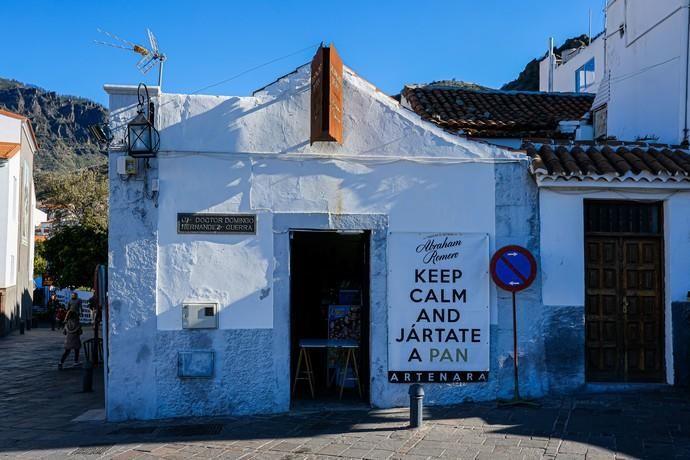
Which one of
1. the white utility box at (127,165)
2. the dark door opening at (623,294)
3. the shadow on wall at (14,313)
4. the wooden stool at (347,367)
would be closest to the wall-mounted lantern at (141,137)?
the white utility box at (127,165)

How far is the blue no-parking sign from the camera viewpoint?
943 cm

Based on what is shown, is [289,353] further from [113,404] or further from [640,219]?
[640,219]

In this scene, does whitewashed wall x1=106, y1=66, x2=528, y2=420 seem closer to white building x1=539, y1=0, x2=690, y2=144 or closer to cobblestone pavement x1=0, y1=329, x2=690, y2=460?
cobblestone pavement x1=0, y1=329, x2=690, y2=460

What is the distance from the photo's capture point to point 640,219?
10.3 metres

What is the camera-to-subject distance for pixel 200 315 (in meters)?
9.27

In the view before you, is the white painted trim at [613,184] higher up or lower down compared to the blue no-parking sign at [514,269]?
higher up

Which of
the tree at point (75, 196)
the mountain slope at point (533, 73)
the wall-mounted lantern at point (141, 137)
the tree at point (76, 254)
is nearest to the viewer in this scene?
the wall-mounted lantern at point (141, 137)

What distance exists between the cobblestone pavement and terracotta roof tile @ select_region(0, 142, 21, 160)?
61.8ft

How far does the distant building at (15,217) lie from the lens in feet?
88.1

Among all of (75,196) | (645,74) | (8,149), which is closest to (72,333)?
(645,74)

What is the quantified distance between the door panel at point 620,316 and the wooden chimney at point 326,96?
13.7 ft

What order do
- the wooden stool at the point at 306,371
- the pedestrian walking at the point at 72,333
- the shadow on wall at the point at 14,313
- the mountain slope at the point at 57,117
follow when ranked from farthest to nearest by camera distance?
1. the mountain slope at the point at 57,117
2. the shadow on wall at the point at 14,313
3. the pedestrian walking at the point at 72,333
4. the wooden stool at the point at 306,371

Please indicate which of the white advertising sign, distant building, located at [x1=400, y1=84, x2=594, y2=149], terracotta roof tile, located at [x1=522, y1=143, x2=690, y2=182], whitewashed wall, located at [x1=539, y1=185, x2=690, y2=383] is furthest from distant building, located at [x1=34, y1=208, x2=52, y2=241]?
whitewashed wall, located at [x1=539, y1=185, x2=690, y2=383]

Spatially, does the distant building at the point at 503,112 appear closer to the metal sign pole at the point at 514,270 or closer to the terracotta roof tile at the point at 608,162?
the terracotta roof tile at the point at 608,162
